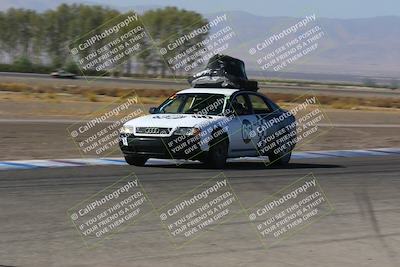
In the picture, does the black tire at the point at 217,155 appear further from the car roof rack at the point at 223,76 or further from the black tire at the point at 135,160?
the car roof rack at the point at 223,76

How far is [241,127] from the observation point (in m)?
15.0

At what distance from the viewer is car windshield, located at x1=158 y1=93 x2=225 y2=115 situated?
587 inches

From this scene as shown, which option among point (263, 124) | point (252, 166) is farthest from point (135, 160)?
point (263, 124)

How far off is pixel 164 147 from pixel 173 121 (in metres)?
0.52

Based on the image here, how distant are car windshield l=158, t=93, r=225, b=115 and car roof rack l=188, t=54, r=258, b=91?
978mm

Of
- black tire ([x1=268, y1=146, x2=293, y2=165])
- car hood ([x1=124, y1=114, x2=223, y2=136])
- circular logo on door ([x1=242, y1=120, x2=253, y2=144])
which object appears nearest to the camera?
car hood ([x1=124, y1=114, x2=223, y2=136])

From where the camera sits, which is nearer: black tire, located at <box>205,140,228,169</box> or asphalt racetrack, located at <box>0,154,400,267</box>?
asphalt racetrack, located at <box>0,154,400,267</box>

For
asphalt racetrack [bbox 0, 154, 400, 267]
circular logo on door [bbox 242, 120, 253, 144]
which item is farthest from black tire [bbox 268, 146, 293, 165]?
asphalt racetrack [bbox 0, 154, 400, 267]

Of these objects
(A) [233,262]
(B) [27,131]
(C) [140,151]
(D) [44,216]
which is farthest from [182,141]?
(B) [27,131]

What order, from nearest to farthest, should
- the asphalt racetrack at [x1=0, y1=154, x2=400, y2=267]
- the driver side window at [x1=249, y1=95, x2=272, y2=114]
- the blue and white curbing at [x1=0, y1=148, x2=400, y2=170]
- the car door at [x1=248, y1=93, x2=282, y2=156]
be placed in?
the asphalt racetrack at [x1=0, y1=154, x2=400, y2=267], the blue and white curbing at [x1=0, y1=148, x2=400, y2=170], the car door at [x1=248, y1=93, x2=282, y2=156], the driver side window at [x1=249, y1=95, x2=272, y2=114]

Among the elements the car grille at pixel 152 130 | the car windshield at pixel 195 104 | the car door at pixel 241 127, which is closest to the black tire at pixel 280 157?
the car door at pixel 241 127

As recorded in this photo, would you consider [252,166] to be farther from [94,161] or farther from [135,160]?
[94,161]

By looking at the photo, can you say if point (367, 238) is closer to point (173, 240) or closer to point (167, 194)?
point (173, 240)

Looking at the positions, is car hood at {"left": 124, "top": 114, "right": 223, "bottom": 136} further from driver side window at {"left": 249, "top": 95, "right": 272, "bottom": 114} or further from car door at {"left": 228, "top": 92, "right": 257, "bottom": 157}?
driver side window at {"left": 249, "top": 95, "right": 272, "bottom": 114}
